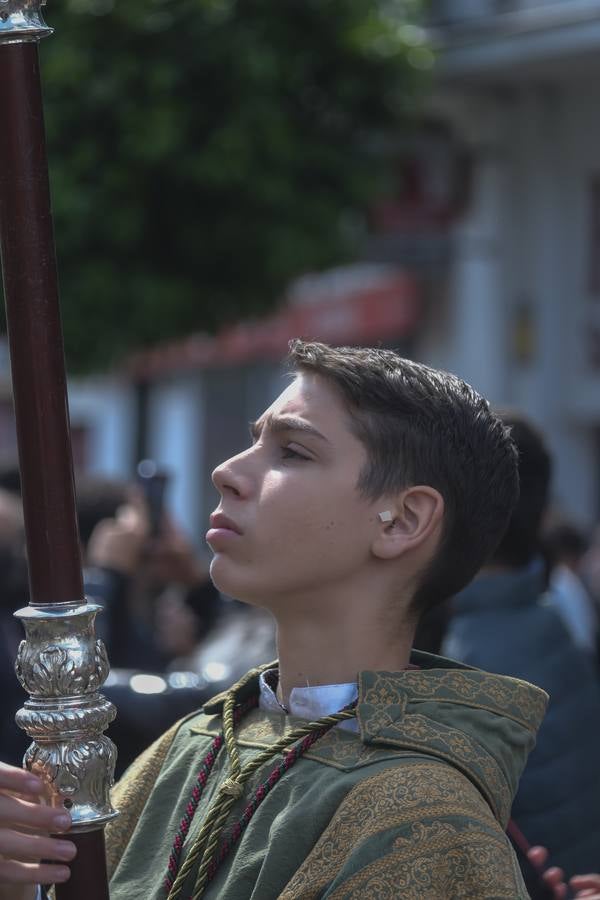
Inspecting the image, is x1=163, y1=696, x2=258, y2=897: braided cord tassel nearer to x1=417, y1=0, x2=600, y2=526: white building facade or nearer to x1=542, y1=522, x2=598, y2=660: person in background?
x1=542, y1=522, x2=598, y2=660: person in background

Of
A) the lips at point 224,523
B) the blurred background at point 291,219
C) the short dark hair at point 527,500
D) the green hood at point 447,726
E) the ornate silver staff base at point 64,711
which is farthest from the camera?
the blurred background at point 291,219

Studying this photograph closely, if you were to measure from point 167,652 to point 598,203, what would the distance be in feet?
21.9

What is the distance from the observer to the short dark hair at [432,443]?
1926mm

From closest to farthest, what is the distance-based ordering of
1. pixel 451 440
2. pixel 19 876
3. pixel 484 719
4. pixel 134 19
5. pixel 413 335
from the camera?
pixel 19 876 < pixel 484 719 < pixel 451 440 < pixel 134 19 < pixel 413 335

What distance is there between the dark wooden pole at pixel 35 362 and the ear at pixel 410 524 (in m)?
0.42

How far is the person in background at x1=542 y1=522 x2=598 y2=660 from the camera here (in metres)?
5.21

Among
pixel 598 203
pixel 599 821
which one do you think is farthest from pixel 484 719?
pixel 598 203

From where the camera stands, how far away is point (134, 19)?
721cm

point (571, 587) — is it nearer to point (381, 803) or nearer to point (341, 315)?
point (381, 803)

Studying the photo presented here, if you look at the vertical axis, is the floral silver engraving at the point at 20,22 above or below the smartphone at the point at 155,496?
above

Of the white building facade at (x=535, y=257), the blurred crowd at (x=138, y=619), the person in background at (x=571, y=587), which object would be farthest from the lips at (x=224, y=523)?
the white building facade at (x=535, y=257)

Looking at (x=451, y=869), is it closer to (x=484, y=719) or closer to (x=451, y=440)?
(x=484, y=719)

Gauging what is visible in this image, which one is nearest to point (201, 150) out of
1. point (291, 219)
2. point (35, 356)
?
point (291, 219)

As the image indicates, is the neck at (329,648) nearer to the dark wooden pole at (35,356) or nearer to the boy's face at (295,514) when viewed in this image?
the boy's face at (295,514)
